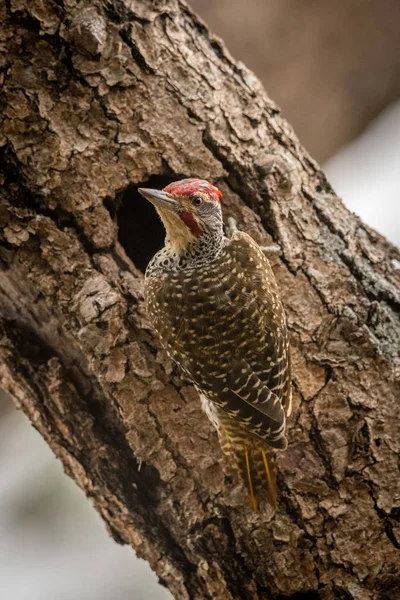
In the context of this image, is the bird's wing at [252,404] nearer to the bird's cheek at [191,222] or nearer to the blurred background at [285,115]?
the bird's cheek at [191,222]

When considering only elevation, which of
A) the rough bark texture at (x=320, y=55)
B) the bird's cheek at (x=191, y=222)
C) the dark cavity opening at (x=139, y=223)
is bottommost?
the bird's cheek at (x=191, y=222)

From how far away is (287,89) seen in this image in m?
4.84

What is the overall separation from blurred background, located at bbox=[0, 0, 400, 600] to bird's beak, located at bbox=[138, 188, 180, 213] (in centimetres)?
239

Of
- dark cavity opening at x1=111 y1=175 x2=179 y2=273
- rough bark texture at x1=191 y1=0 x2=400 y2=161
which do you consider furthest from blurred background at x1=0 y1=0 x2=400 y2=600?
dark cavity opening at x1=111 y1=175 x2=179 y2=273

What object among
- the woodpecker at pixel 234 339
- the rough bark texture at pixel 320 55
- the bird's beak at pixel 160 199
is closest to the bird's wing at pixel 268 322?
the woodpecker at pixel 234 339

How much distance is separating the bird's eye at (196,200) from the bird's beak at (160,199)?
6 centimetres

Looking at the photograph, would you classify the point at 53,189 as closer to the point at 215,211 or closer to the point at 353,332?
the point at 215,211

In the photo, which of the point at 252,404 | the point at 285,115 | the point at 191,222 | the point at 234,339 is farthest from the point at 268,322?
the point at 285,115

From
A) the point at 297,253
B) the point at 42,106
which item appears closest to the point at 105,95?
the point at 42,106

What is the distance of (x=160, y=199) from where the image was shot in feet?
8.25

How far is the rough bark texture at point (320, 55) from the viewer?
4527 millimetres

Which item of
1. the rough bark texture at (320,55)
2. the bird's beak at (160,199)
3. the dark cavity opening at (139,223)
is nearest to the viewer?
the bird's beak at (160,199)

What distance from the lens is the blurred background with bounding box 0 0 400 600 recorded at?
15.0 ft

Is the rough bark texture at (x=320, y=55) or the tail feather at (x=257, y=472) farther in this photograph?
the rough bark texture at (x=320, y=55)
